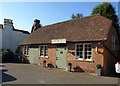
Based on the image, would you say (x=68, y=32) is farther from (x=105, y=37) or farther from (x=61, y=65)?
(x=105, y=37)

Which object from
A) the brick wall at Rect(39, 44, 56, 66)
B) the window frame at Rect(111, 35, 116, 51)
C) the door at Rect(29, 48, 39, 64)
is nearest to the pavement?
the window frame at Rect(111, 35, 116, 51)

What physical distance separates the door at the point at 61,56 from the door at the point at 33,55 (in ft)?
15.7

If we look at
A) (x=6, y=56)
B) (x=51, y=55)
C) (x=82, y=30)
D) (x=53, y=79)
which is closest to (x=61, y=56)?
(x=51, y=55)

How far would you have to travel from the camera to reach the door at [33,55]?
86.0ft

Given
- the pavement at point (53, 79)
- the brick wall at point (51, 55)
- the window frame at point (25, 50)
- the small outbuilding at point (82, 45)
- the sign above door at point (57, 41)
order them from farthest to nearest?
the window frame at point (25, 50) → the brick wall at point (51, 55) → the sign above door at point (57, 41) → the small outbuilding at point (82, 45) → the pavement at point (53, 79)

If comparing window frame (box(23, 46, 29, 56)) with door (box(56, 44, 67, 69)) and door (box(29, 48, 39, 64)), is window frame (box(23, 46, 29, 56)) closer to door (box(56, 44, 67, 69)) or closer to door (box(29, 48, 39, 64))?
door (box(29, 48, 39, 64))

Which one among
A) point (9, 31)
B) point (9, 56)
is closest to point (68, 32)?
point (9, 56)

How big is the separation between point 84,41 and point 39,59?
8868mm

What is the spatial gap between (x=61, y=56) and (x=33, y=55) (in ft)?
21.8

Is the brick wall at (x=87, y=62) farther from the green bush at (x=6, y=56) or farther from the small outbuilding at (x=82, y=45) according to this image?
the green bush at (x=6, y=56)

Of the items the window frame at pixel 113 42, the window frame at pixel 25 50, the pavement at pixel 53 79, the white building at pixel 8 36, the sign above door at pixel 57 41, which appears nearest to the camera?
the pavement at pixel 53 79

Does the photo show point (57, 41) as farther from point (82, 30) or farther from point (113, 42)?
point (113, 42)

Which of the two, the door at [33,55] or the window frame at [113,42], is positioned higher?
the window frame at [113,42]

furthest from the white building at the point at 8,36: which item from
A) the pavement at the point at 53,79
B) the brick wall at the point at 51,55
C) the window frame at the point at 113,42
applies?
the window frame at the point at 113,42
